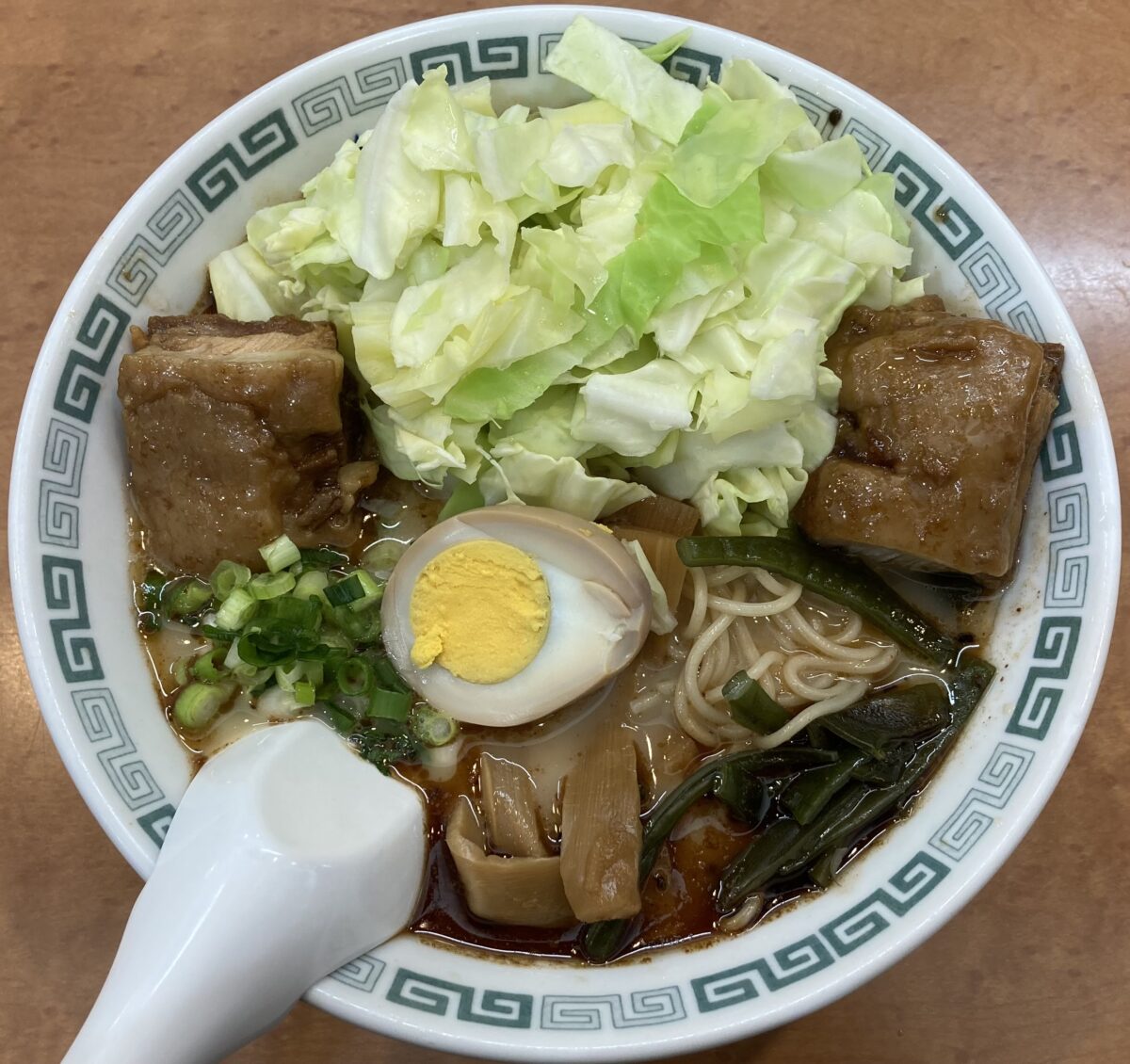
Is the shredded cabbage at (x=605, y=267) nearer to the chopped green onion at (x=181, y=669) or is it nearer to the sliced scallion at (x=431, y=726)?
the sliced scallion at (x=431, y=726)

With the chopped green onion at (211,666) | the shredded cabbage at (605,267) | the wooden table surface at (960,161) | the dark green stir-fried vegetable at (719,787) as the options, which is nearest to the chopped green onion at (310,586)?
the chopped green onion at (211,666)

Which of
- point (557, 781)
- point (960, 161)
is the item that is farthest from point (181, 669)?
point (960, 161)

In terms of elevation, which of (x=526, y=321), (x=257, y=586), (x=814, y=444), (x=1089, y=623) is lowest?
(x=1089, y=623)

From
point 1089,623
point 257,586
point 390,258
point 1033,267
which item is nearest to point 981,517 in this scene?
point 1089,623

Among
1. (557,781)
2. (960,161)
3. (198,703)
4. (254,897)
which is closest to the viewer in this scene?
(254,897)

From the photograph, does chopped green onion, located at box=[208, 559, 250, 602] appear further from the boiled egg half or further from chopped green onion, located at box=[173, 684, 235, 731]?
the boiled egg half

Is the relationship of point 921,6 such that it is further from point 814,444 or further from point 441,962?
point 441,962

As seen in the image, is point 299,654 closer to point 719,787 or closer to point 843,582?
point 719,787
